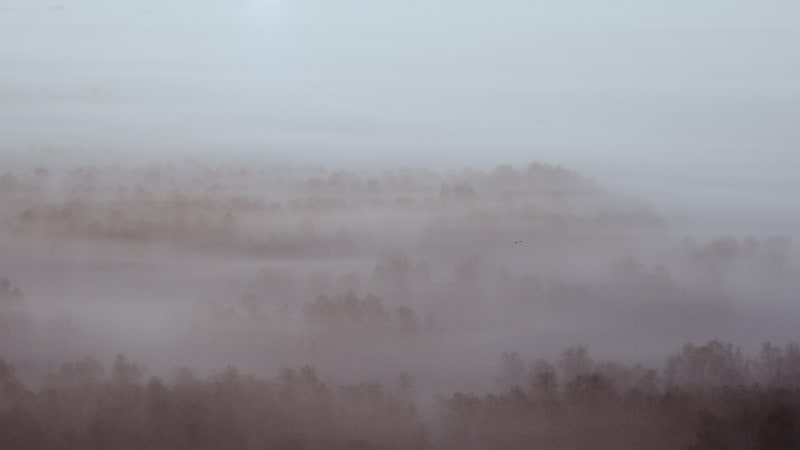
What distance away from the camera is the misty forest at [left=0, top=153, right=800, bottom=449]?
9.57 feet

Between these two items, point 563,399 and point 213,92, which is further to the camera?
point 213,92

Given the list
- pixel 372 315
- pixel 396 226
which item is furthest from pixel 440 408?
pixel 396 226

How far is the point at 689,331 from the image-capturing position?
3006 mm

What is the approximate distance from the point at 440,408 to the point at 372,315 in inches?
16.1

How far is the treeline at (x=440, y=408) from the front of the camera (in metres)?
2.89

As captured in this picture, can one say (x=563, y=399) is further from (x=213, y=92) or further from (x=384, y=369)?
(x=213, y=92)

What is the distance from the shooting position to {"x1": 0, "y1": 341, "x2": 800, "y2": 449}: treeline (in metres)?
2.89

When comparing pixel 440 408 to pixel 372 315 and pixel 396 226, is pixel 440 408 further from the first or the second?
pixel 396 226

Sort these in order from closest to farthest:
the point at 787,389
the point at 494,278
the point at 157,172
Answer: the point at 787,389, the point at 494,278, the point at 157,172

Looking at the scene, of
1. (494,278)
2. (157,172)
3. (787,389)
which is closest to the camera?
(787,389)

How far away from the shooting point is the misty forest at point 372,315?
9.57 feet

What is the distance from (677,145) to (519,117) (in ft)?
1.98

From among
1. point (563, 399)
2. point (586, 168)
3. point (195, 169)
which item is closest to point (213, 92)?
point (195, 169)

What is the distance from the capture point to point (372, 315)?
3088 millimetres
